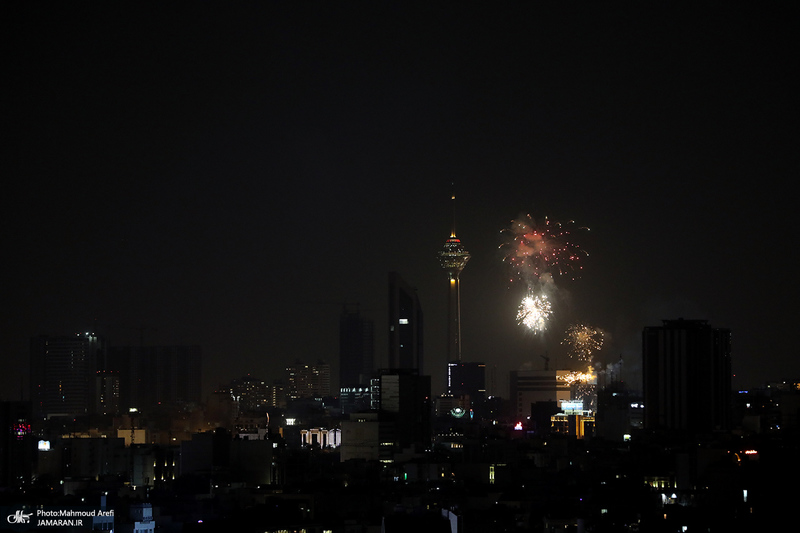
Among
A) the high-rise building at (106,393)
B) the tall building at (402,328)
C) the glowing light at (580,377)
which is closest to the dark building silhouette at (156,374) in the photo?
the high-rise building at (106,393)

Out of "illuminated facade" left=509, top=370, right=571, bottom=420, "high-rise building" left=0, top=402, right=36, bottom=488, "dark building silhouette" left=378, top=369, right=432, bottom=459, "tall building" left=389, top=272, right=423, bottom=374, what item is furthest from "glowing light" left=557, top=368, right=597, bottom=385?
"high-rise building" left=0, top=402, right=36, bottom=488

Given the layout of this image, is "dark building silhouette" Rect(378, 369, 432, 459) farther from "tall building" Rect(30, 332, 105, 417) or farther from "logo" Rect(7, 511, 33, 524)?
"logo" Rect(7, 511, 33, 524)

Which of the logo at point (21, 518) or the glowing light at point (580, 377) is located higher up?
the glowing light at point (580, 377)

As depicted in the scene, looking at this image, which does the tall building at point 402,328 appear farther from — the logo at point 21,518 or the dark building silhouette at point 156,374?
the logo at point 21,518

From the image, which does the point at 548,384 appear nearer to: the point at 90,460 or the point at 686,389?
the point at 686,389

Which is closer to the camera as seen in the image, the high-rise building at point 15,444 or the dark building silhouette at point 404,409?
the high-rise building at point 15,444
